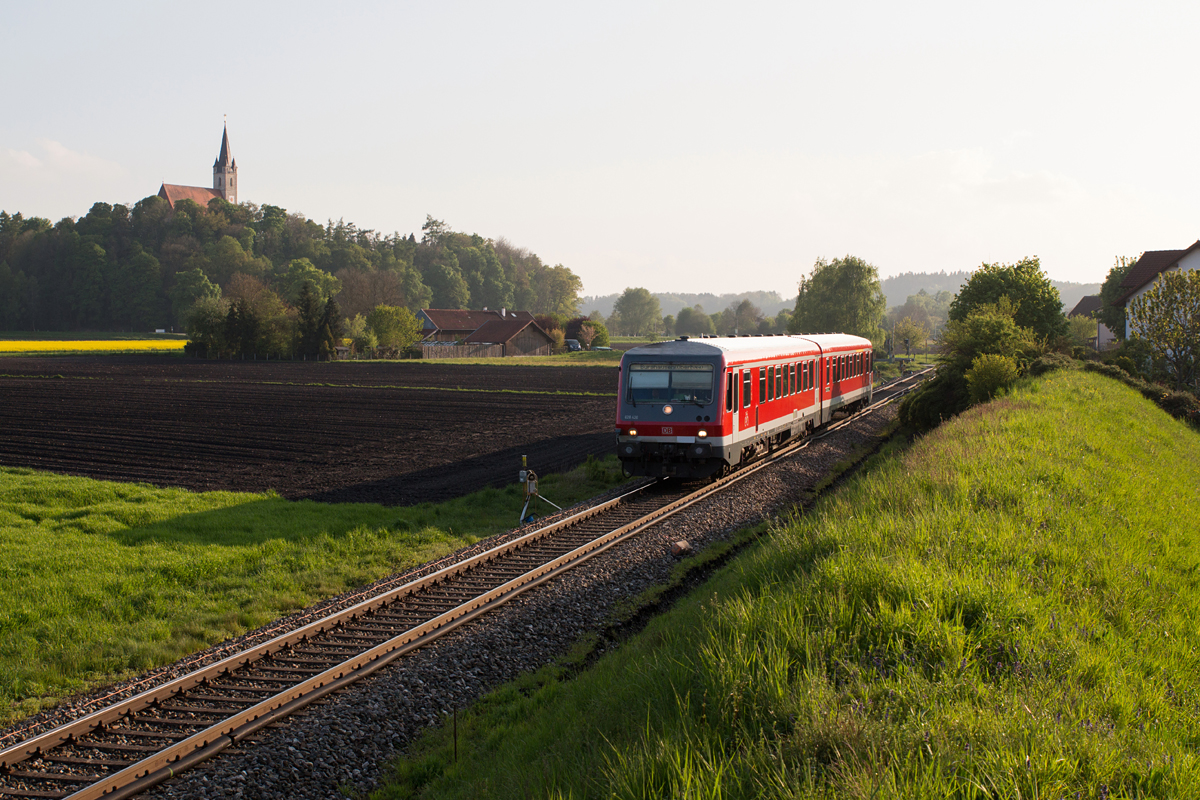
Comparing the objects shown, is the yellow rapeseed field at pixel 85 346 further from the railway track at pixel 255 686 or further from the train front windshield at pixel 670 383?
the railway track at pixel 255 686

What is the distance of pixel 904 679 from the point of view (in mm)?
4848

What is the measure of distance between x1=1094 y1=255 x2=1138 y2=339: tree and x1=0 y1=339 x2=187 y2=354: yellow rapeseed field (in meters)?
105

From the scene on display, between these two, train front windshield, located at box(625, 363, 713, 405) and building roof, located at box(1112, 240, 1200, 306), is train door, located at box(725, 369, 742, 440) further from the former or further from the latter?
building roof, located at box(1112, 240, 1200, 306)

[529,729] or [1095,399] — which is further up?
[1095,399]

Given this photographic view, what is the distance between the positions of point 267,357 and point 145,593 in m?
88.4

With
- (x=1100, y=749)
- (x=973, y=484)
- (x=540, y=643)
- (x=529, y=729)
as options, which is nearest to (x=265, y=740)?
(x=529, y=729)

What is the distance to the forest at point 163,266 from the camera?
129m

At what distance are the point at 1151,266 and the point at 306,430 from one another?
59321 mm

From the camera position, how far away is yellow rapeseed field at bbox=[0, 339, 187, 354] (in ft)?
319

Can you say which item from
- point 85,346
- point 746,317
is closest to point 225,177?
point 85,346

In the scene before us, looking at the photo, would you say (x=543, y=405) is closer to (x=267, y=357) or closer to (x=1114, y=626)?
(x=1114, y=626)

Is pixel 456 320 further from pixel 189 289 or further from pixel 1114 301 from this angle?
pixel 1114 301

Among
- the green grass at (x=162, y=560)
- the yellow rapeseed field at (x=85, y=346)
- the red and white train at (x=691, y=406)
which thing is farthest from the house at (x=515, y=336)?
the red and white train at (x=691, y=406)

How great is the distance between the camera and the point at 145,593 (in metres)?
11.5
